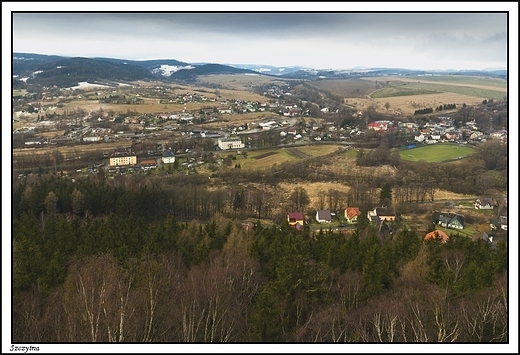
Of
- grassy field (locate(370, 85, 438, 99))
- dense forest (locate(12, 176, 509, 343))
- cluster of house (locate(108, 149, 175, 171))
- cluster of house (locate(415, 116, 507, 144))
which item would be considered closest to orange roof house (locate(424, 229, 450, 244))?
dense forest (locate(12, 176, 509, 343))

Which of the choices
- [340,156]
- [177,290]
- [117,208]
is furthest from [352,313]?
[340,156]

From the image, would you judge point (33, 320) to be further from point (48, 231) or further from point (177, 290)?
point (48, 231)

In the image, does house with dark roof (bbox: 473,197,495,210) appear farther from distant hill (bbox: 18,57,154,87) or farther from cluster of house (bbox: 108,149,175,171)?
distant hill (bbox: 18,57,154,87)

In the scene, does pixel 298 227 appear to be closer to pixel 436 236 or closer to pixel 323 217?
pixel 323 217

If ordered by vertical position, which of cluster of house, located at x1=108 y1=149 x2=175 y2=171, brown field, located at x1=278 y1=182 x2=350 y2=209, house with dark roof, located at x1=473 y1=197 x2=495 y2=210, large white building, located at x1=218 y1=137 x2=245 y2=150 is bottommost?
house with dark roof, located at x1=473 y1=197 x2=495 y2=210

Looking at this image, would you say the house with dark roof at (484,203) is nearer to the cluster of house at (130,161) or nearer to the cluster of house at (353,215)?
the cluster of house at (353,215)

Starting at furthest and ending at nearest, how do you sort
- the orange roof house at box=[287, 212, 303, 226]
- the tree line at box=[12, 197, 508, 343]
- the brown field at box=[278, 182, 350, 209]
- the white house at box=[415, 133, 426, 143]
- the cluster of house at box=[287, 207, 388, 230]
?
1. the white house at box=[415, 133, 426, 143]
2. the brown field at box=[278, 182, 350, 209]
3. the cluster of house at box=[287, 207, 388, 230]
4. the orange roof house at box=[287, 212, 303, 226]
5. the tree line at box=[12, 197, 508, 343]
